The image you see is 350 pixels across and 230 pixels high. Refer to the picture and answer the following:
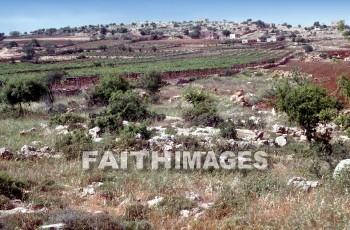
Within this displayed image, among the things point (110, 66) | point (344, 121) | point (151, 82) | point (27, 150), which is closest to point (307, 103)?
point (344, 121)

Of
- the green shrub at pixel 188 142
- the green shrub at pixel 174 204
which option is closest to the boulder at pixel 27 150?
the green shrub at pixel 188 142

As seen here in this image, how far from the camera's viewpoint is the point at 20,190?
7852mm

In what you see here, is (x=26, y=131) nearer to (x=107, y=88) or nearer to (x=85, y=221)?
(x=107, y=88)

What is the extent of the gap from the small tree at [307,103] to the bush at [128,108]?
8.59 metres

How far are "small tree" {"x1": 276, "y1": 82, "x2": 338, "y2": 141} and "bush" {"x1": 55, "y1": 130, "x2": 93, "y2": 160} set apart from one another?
6.49 m

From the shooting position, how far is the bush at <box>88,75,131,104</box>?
25494 millimetres

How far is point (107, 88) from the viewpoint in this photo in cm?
2558

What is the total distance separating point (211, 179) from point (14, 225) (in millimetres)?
4726

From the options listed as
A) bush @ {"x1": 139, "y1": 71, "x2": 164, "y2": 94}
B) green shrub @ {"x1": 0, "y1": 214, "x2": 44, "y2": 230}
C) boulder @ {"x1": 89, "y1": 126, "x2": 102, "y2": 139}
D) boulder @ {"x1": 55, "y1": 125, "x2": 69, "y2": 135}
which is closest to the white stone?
green shrub @ {"x1": 0, "y1": 214, "x2": 44, "y2": 230}

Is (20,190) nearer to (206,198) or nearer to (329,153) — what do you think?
(206,198)

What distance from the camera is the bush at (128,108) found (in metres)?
19.8

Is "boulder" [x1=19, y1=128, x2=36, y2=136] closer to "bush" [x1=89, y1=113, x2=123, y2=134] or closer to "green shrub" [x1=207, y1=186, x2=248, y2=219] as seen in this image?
"bush" [x1=89, y1=113, x2=123, y2=134]

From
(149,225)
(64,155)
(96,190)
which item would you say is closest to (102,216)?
(149,225)

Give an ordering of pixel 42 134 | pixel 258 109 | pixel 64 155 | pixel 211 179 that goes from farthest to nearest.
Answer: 1. pixel 258 109
2. pixel 42 134
3. pixel 64 155
4. pixel 211 179
